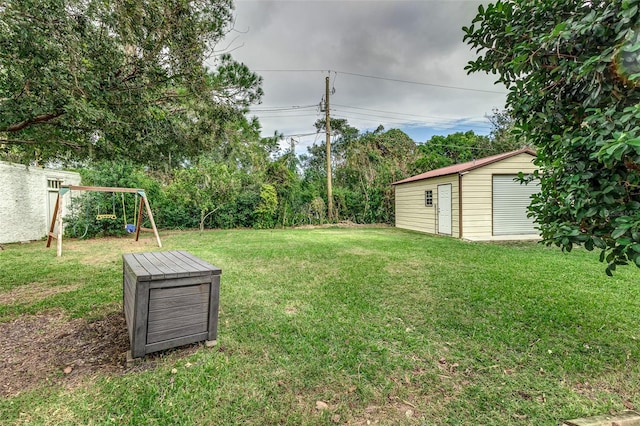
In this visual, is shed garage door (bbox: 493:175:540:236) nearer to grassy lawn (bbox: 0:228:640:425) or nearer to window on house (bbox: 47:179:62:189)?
grassy lawn (bbox: 0:228:640:425)

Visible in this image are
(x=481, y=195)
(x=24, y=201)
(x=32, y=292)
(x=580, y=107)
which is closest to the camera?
(x=580, y=107)

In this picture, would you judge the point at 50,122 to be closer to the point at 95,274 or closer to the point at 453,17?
the point at 95,274

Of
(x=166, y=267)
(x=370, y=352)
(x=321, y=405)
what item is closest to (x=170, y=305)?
(x=166, y=267)

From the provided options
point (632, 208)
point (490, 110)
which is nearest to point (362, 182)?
point (490, 110)

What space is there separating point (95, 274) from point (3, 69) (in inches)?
129

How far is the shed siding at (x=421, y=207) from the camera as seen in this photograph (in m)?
9.05

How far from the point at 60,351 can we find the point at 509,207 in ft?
33.7

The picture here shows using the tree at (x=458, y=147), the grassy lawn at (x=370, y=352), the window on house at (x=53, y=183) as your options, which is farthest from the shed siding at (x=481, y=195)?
the window on house at (x=53, y=183)

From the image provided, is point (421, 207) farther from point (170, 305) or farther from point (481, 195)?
point (170, 305)

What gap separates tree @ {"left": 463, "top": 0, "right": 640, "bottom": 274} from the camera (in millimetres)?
1416

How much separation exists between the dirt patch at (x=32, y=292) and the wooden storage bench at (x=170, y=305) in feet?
7.46

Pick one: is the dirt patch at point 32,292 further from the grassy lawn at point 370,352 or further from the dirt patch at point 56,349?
the dirt patch at point 56,349

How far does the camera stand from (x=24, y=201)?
8.23 m

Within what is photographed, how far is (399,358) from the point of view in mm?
2330
